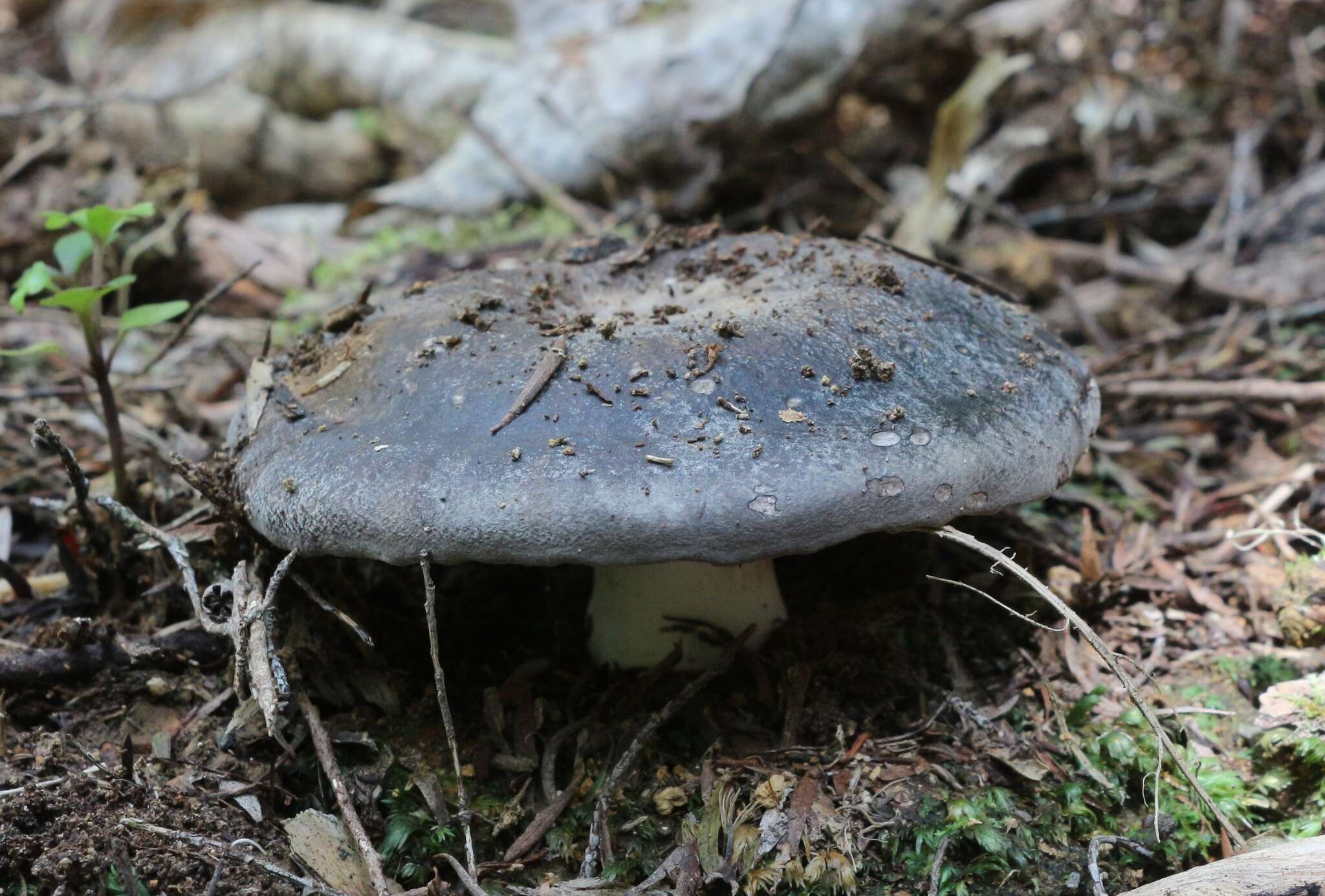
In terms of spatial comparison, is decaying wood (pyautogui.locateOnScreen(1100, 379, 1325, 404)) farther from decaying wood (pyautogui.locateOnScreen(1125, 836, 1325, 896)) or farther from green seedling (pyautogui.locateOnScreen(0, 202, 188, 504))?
green seedling (pyautogui.locateOnScreen(0, 202, 188, 504))

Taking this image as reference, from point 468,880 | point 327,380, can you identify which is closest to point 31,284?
point 327,380

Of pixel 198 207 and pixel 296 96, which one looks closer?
pixel 198 207

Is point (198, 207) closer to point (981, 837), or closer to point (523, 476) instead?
point (523, 476)

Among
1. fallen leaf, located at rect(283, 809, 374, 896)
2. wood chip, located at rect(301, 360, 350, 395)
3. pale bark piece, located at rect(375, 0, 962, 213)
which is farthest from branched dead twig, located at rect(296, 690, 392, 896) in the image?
pale bark piece, located at rect(375, 0, 962, 213)

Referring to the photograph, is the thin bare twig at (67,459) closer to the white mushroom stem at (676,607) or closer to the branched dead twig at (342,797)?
the branched dead twig at (342,797)

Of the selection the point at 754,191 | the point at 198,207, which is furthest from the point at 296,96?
the point at 754,191

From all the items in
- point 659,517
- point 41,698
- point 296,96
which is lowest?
point 296,96

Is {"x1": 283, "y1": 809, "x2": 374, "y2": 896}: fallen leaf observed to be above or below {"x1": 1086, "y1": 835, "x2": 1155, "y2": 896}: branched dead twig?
below
